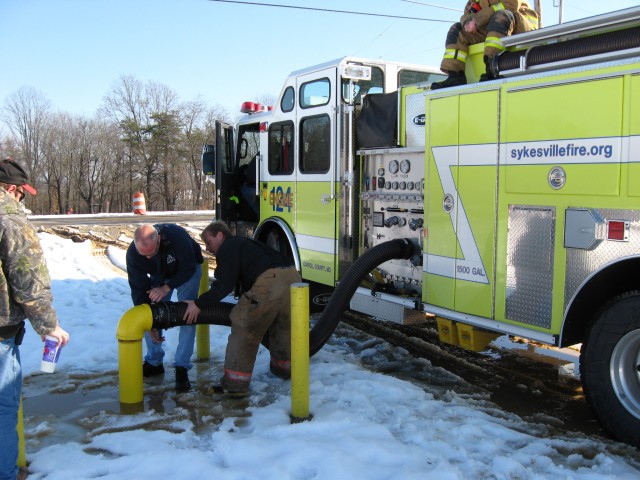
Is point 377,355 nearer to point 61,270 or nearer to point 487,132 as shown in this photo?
point 487,132

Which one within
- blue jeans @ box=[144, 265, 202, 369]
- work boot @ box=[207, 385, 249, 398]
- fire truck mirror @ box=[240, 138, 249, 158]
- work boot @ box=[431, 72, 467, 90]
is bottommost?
work boot @ box=[207, 385, 249, 398]

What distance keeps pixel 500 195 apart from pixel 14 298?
3423mm

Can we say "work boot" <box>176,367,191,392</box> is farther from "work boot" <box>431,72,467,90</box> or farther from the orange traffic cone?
the orange traffic cone

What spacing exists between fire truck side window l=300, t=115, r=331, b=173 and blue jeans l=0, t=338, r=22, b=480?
4.30 m

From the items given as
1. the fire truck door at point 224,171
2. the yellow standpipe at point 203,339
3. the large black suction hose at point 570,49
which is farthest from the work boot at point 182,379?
the fire truck door at point 224,171

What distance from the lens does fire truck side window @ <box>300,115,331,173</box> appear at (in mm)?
6980

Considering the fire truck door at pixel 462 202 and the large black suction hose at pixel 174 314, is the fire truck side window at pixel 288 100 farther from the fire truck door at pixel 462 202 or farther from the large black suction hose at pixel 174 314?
the large black suction hose at pixel 174 314

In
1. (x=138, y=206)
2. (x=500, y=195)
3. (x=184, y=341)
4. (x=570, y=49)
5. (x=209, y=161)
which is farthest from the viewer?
(x=138, y=206)

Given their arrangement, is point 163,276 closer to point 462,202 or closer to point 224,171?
point 462,202

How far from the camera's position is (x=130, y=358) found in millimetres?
4816

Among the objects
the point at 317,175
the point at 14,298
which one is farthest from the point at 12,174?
the point at 317,175

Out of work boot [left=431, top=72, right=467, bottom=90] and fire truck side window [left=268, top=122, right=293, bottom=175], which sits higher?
work boot [left=431, top=72, right=467, bottom=90]

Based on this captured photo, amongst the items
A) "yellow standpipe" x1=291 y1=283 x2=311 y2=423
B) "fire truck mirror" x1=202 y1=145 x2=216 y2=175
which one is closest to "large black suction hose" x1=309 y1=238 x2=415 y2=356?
"yellow standpipe" x1=291 y1=283 x2=311 y2=423

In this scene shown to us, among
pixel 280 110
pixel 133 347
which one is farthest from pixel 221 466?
pixel 280 110
